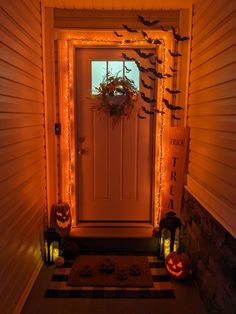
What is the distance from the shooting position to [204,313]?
6.50ft

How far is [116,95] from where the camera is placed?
9.55ft

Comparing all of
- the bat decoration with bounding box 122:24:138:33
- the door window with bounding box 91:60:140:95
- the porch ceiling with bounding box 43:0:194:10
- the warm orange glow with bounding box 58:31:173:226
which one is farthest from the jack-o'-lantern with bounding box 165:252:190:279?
the porch ceiling with bounding box 43:0:194:10

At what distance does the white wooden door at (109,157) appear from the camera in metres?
2.95

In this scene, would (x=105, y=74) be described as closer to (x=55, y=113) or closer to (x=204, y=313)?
(x=55, y=113)

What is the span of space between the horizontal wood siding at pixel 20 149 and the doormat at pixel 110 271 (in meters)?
0.39

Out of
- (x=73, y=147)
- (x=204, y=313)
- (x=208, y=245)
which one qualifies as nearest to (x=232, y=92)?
(x=208, y=245)

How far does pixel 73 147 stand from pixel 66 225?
81cm

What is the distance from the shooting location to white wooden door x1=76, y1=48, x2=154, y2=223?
9.66ft

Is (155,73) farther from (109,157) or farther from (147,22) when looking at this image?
(109,157)

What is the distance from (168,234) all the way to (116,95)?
149 cm

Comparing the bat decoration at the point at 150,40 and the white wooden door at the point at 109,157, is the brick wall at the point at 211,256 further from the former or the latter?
the bat decoration at the point at 150,40

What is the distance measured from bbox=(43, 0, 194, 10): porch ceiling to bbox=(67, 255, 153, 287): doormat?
242cm

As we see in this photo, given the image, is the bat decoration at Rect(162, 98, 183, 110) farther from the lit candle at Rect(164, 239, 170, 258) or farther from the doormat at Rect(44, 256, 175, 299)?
the doormat at Rect(44, 256, 175, 299)

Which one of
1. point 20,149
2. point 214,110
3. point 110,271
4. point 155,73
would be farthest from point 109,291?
point 155,73
